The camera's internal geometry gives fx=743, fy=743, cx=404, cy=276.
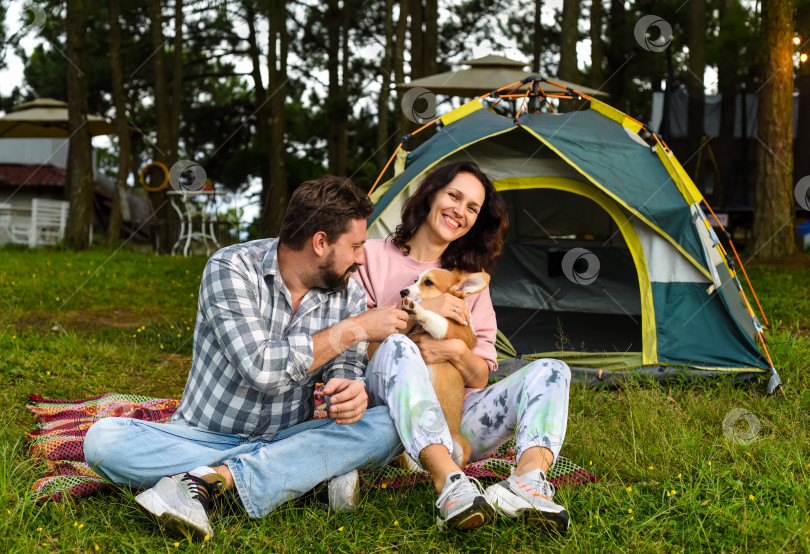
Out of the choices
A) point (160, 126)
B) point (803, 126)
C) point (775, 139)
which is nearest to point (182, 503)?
point (775, 139)

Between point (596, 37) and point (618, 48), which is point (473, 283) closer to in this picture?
point (596, 37)

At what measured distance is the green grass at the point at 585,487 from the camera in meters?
1.96

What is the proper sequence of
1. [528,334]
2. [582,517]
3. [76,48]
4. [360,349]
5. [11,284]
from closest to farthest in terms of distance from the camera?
[582,517] → [360,349] → [528,334] → [11,284] → [76,48]

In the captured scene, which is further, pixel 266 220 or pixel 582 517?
pixel 266 220

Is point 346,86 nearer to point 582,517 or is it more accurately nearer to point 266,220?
point 266,220

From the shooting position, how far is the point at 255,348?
2049 millimetres

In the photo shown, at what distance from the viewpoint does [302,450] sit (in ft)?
6.98

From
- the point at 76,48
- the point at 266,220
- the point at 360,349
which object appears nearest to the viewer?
the point at 360,349

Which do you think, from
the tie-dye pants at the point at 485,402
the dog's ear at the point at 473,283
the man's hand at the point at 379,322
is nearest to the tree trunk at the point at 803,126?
the dog's ear at the point at 473,283

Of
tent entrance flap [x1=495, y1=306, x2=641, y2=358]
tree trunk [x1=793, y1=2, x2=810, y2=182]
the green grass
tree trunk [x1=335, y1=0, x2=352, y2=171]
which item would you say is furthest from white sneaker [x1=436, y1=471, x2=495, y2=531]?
tree trunk [x1=335, y1=0, x2=352, y2=171]

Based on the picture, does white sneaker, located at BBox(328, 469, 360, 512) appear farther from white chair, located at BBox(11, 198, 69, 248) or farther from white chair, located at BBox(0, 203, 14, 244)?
white chair, located at BBox(0, 203, 14, 244)

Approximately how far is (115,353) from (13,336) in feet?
2.05

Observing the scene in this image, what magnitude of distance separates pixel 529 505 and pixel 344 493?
21.5 inches

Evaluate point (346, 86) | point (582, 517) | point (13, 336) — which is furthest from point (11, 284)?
point (346, 86)
